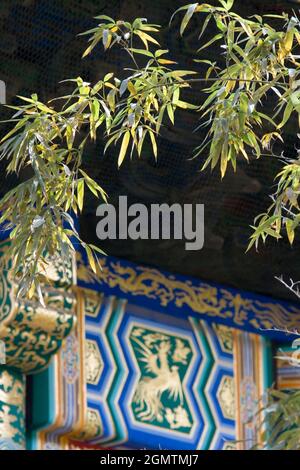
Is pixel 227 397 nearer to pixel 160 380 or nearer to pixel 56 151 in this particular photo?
pixel 160 380

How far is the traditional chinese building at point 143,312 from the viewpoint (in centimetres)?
619

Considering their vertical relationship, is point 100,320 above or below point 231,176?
below

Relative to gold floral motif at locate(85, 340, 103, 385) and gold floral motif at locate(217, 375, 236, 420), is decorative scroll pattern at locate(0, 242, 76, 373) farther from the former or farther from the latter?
gold floral motif at locate(217, 375, 236, 420)

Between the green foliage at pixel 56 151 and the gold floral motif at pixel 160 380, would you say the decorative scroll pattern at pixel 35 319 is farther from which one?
the green foliage at pixel 56 151

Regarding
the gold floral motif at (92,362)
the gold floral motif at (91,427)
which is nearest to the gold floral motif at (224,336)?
the gold floral motif at (92,362)

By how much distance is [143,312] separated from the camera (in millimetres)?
7547

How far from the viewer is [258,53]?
479 centimetres

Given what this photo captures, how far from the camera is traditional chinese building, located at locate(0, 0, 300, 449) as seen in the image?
619cm

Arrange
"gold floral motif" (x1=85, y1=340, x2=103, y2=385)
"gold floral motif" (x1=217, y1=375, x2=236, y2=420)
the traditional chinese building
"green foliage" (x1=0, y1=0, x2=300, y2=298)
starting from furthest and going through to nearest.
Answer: "gold floral motif" (x1=217, y1=375, x2=236, y2=420), "gold floral motif" (x1=85, y1=340, x2=103, y2=385), the traditional chinese building, "green foliage" (x1=0, y1=0, x2=300, y2=298)

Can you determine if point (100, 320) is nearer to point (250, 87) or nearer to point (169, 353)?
point (169, 353)

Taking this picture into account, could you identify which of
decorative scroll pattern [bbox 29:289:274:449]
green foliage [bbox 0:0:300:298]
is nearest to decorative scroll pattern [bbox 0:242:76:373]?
decorative scroll pattern [bbox 29:289:274:449]

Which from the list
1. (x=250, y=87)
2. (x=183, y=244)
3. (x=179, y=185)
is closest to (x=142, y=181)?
(x=179, y=185)

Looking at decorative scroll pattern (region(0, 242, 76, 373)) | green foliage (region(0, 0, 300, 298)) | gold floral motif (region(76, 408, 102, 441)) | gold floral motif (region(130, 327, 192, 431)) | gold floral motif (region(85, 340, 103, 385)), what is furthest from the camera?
gold floral motif (region(130, 327, 192, 431))

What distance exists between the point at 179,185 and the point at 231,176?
0.18 m
